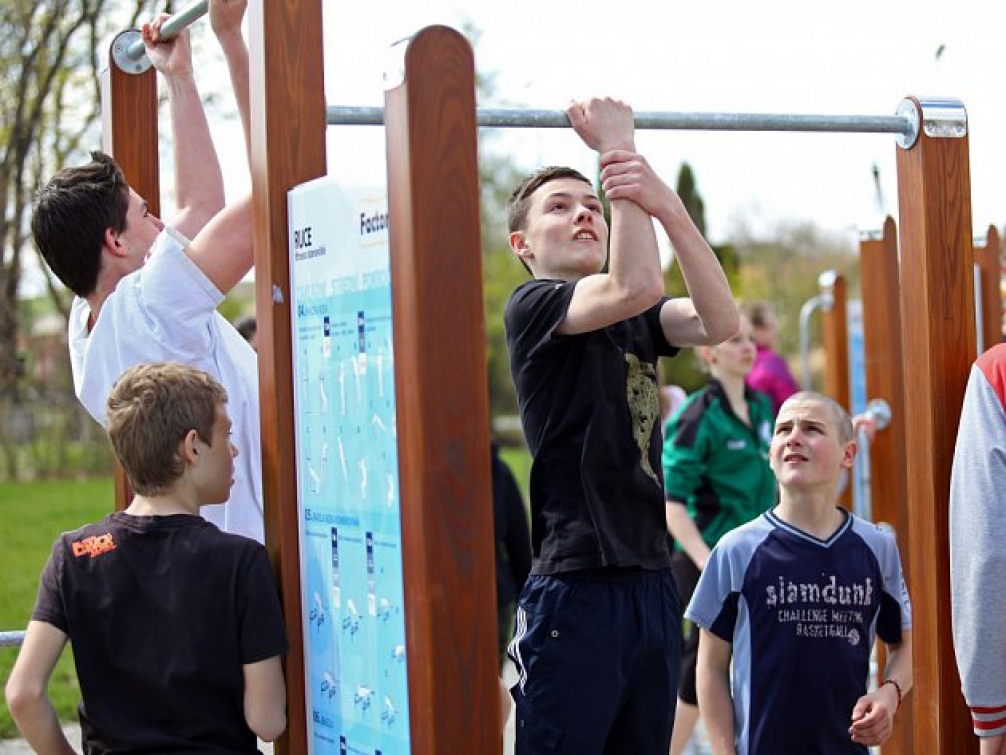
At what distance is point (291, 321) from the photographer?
293 centimetres

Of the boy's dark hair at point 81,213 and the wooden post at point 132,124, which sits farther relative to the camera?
the wooden post at point 132,124

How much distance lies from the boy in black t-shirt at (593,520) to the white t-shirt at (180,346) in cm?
64

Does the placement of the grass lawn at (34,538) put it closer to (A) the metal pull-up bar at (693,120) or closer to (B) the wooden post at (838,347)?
(B) the wooden post at (838,347)

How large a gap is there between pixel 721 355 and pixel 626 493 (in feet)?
9.67

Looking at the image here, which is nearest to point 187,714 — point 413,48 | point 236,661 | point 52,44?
point 236,661

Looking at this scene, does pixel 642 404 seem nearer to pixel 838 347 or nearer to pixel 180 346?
pixel 180 346

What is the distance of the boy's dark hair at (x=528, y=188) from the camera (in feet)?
11.6

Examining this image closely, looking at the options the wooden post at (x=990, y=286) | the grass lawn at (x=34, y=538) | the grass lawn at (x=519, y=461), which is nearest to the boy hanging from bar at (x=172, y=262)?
the grass lawn at (x=34, y=538)

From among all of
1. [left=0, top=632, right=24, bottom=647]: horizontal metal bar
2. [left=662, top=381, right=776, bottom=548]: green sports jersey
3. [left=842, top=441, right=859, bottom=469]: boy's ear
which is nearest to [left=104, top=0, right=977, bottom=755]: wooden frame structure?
[left=842, top=441, right=859, bottom=469]: boy's ear

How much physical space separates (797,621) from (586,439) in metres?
0.95

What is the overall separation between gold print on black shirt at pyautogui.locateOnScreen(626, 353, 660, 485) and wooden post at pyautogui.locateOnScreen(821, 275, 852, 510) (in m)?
4.95

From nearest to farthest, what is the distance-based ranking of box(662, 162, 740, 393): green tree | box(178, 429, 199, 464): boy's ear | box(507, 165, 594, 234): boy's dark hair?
box(178, 429, 199, 464): boy's ear < box(507, 165, 594, 234): boy's dark hair < box(662, 162, 740, 393): green tree

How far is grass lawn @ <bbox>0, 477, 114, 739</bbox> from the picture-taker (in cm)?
830

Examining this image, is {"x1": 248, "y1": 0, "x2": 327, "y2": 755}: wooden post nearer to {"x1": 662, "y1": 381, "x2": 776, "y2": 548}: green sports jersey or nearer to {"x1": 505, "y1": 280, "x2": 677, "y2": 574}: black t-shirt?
{"x1": 505, "y1": 280, "x2": 677, "y2": 574}: black t-shirt
